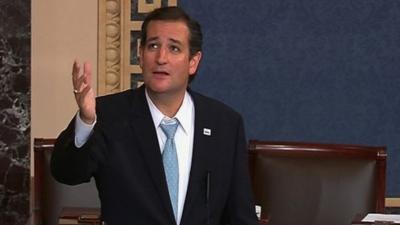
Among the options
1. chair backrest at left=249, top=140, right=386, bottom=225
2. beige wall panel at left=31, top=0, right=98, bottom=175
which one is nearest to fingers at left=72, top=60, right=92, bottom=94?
chair backrest at left=249, top=140, right=386, bottom=225

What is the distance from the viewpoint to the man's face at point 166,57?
8.52ft

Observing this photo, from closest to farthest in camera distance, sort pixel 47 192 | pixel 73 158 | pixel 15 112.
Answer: pixel 73 158, pixel 47 192, pixel 15 112

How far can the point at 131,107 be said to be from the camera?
2.67 m

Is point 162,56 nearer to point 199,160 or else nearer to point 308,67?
point 199,160

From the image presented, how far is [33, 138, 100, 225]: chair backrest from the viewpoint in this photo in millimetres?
3469

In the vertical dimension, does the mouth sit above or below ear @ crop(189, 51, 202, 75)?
below

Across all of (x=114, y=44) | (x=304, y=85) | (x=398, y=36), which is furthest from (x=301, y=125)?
(x=114, y=44)

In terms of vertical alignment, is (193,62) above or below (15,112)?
above

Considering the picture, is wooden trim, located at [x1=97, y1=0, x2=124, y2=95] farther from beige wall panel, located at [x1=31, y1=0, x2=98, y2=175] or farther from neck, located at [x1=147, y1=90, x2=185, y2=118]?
neck, located at [x1=147, y1=90, x2=185, y2=118]

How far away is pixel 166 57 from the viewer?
2.60m

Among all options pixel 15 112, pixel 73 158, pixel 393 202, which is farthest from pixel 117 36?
pixel 73 158

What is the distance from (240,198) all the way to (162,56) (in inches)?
19.1

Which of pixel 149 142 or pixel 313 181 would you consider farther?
pixel 313 181

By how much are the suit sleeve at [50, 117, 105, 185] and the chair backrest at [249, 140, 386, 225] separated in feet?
3.97
